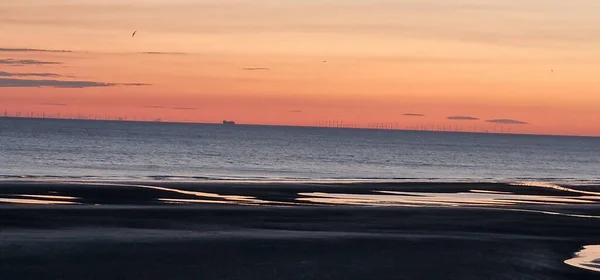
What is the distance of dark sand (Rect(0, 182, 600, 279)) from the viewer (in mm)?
24141

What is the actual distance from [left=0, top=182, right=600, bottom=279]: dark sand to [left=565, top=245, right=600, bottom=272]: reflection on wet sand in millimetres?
404

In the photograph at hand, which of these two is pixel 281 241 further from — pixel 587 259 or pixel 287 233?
pixel 587 259

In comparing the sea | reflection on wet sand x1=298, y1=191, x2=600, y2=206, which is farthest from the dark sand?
reflection on wet sand x1=298, y1=191, x2=600, y2=206

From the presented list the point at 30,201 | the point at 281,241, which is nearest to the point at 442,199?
the point at 30,201

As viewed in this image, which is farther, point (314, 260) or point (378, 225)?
point (378, 225)

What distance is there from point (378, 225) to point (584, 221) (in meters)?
9.44

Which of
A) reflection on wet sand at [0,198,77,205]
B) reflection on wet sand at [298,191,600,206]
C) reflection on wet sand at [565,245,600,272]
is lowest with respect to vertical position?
reflection on wet sand at [565,245,600,272]

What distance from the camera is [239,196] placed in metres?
50.2

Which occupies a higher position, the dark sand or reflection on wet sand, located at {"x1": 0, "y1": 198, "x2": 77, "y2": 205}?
reflection on wet sand, located at {"x1": 0, "y1": 198, "x2": 77, "y2": 205}

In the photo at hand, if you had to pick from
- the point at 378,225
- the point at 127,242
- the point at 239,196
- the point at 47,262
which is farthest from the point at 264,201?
the point at 47,262

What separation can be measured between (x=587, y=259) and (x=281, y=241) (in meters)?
8.51

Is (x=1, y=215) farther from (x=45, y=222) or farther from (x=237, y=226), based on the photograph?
(x=237, y=226)

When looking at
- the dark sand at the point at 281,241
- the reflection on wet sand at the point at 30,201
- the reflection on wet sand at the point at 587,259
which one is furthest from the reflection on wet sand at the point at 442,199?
the reflection on wet sand at the point at 587,259

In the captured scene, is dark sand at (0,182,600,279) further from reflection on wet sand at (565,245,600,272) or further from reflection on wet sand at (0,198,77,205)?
reflection on wet sand at (0,198,77,205)
